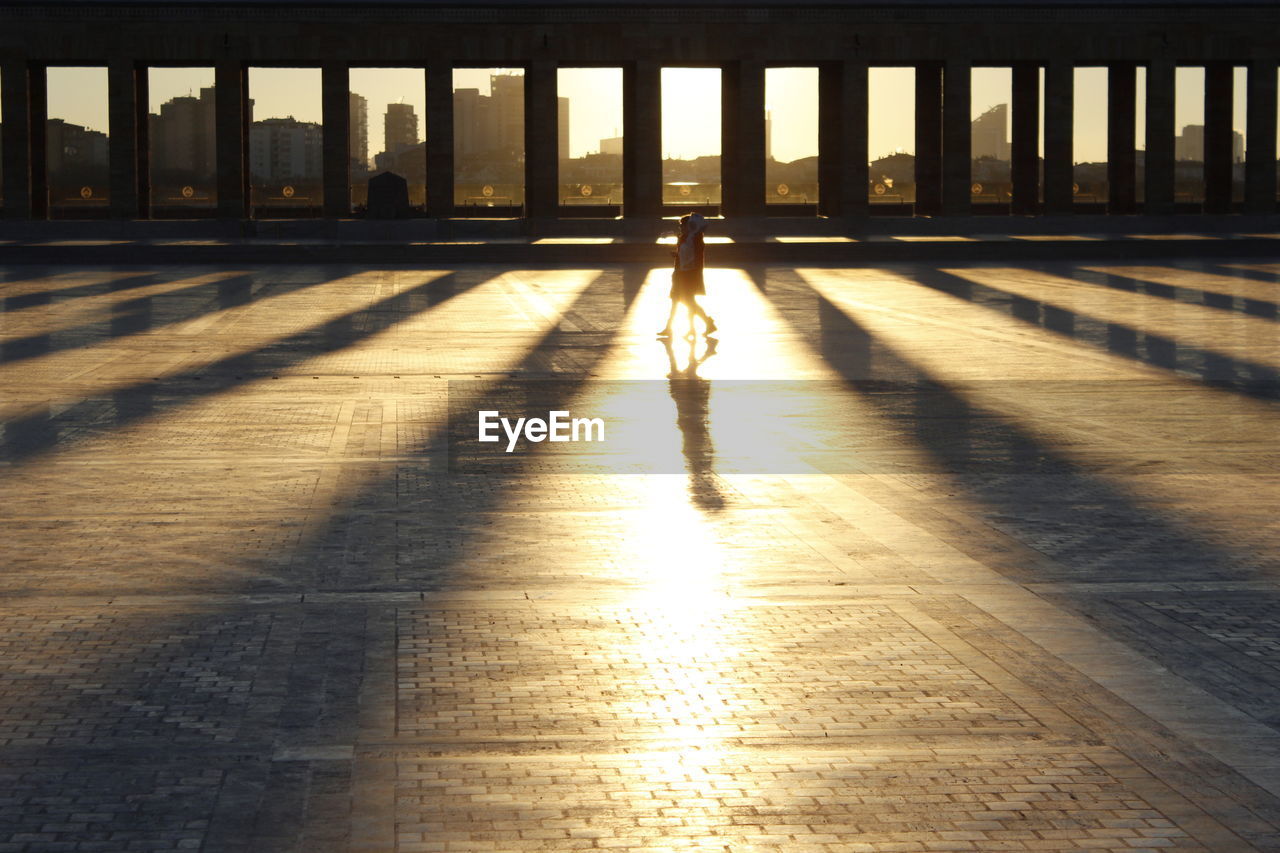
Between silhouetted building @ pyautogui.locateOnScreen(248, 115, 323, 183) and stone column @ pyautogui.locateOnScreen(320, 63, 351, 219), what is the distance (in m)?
6.80

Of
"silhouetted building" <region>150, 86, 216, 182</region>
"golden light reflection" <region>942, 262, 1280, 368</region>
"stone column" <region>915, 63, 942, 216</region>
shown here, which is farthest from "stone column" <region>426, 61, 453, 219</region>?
"golden light reflection" <region>942, 262, 1280, 368</region>

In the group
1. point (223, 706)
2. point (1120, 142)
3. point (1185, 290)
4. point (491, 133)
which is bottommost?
point (223, 706)

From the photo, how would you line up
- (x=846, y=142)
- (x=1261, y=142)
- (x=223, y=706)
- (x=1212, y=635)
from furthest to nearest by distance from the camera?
(x=1261, y=142) < (x=846, y=142) < (x=1212, y=635) < (x=223, y=706)

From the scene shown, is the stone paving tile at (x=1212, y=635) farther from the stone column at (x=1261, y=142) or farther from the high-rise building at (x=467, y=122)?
the high-rise building at (x=467, y=122)

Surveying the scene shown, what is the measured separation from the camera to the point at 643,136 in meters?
57.7

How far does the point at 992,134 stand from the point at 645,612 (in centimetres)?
5858

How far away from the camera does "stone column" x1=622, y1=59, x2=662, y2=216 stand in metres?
57.8

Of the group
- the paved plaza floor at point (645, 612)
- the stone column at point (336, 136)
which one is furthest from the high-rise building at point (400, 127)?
the paved plaza floor at point (645, 612)

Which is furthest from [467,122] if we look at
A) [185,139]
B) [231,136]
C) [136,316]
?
[136,316]

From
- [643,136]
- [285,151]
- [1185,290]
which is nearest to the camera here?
[1185,290]

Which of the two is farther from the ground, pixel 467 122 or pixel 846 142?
pixel 467 122


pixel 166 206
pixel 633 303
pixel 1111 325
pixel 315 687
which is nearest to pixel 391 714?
pixel 315 687

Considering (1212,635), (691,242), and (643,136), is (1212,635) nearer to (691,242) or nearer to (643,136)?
(691,242)

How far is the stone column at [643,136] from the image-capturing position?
189ft
